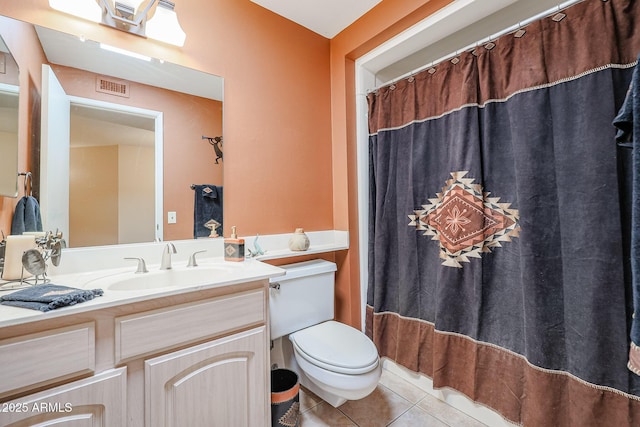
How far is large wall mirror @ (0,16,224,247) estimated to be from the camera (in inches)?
44.4

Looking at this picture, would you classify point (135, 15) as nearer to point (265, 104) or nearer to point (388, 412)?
point (265, 104)

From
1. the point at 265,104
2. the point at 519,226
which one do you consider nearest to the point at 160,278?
the point at 265,104

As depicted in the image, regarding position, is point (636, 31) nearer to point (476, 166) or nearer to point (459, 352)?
point (476, 166)

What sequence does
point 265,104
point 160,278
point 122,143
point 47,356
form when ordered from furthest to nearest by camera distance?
point 265,104, point 122,143, point 160,278, point 47,356

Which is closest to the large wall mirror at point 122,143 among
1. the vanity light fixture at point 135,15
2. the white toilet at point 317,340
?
the vanity light fixture at point 135,15

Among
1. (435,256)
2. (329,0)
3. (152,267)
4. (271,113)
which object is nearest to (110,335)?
(152,267)

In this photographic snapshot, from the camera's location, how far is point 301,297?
1.54 m

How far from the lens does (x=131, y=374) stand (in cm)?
83

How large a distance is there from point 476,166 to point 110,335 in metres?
1.62

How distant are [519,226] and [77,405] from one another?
67.6 inches

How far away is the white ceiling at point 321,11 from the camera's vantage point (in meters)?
1.62

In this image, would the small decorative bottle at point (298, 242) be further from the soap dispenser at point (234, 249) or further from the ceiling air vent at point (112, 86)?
the ceiling air vent at point (112, 86)

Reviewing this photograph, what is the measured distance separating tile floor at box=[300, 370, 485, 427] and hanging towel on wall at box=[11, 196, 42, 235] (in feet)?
4.86

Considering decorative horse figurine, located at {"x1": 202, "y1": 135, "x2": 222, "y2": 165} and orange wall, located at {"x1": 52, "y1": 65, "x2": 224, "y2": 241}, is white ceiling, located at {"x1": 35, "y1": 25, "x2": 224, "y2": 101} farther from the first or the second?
decorative horse figurine, located at {"x1": 202, "y1": 135, "x2": 222, "y2": 165}
